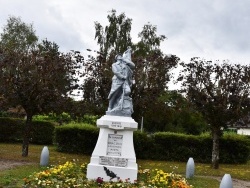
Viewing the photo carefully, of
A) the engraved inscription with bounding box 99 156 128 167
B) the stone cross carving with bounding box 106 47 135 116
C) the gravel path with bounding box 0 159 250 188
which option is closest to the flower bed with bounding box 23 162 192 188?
the engraved inscription with bounding box 99 156 128 167

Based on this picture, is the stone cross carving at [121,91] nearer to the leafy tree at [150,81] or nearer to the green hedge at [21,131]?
the leafy tree at [150,81]

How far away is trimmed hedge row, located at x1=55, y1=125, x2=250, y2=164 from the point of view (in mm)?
23297

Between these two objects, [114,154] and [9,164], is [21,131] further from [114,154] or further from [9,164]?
[114,154]

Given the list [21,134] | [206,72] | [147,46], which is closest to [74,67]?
[206,72]

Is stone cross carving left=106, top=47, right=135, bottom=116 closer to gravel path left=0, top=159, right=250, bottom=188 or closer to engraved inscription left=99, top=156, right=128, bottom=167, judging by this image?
engraved inscription left=99, top=156, right=128, bottom=167

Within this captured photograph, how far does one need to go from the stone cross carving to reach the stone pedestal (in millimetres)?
338

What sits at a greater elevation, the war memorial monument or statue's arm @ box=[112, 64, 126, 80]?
statue's arm @ box=[112, 64, 126, 80]

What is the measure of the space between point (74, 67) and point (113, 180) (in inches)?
321

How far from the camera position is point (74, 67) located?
63.4 feet

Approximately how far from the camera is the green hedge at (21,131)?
87.5ft

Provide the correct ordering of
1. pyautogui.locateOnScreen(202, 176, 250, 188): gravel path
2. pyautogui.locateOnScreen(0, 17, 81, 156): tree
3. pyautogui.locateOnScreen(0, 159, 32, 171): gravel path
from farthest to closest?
pyautogui.locateOnScreen(0, 17, 81, 156): tree < pyautogui.locateOnScreen(0, 159, 32, 171): gravel path < pyautogui.locateOnScreen(202, 176, 250, 188): gravel path

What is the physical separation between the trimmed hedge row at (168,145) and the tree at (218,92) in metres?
3.90

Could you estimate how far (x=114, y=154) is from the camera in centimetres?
1252

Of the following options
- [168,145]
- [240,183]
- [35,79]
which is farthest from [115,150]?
[168,145]
